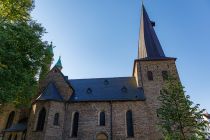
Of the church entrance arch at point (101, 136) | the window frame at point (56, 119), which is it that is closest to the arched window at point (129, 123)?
the church entrance arch at point (101, 136)

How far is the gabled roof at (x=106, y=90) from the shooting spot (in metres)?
21.4

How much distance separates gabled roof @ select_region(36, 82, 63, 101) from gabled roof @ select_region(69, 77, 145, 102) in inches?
68.3

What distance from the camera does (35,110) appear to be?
62.6ft

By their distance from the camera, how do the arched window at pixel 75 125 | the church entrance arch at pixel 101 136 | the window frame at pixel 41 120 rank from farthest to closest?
1. the arched window at pixel 75 125
2. the church entrance arch at pixel 101 136
3. the window frame at pixel 41 120

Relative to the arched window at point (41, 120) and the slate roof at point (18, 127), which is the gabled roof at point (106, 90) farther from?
the slate roof at point (18, 127)

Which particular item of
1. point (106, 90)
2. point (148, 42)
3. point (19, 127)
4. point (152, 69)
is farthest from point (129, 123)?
point (148, 42)

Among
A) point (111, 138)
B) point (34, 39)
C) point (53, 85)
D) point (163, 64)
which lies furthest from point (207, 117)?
point (34, 39)

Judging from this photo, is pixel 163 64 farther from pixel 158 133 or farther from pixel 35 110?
pixel 35 110

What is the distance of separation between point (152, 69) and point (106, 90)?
6008 millimetres

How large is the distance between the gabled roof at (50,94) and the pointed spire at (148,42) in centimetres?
1181

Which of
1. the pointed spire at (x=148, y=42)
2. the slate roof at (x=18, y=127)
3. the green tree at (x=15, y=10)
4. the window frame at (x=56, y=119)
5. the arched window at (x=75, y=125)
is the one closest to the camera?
the green tree at (x=15, y=10)

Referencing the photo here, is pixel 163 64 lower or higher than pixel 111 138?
higher

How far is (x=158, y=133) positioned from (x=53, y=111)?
10.2 metres

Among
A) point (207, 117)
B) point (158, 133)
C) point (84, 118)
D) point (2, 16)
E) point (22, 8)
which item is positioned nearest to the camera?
point (2, 16)
